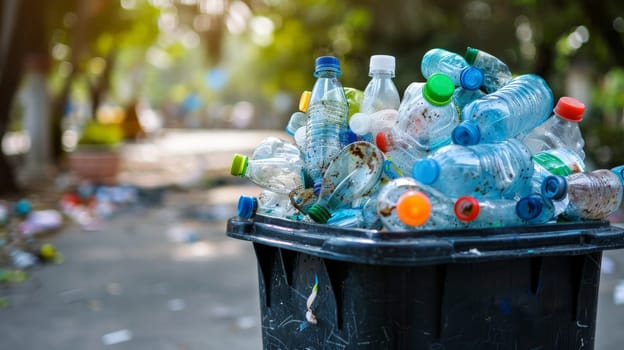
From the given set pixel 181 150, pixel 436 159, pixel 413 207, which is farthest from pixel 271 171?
pixel 181 150

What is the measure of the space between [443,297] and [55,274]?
512cm

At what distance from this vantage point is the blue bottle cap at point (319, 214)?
2.07m

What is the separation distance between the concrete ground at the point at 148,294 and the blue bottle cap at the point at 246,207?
2329 mm

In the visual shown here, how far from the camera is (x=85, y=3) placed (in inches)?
637

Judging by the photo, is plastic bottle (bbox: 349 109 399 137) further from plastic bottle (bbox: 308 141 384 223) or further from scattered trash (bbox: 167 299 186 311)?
scattered trash (bbox: 167 299 186 311)

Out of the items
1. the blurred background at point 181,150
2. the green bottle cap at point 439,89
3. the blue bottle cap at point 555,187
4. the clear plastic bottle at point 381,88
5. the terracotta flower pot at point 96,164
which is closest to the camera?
the blue bottle cap at point 555,187

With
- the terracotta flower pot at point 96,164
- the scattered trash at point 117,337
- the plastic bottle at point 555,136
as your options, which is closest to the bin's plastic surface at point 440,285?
the plastic bottle at point 555,136

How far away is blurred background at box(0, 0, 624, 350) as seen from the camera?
4.94 m

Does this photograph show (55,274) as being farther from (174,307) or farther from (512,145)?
(512,145)

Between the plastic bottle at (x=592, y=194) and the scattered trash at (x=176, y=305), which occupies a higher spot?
the plastic bottle at (x=592, y=194)

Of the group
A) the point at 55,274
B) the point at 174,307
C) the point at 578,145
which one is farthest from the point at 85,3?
the point at 578,145

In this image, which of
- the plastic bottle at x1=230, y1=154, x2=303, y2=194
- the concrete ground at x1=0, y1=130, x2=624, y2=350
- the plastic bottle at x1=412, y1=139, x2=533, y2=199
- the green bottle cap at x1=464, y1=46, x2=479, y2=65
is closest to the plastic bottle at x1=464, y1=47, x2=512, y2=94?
the green bottle cap at x1=464, y1=46, x2=479, y2=65

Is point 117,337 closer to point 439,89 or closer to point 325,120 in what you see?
point 325,120

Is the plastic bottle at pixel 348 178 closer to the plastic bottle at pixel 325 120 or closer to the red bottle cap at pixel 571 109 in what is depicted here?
the plastic bottle at pixel 325 120
